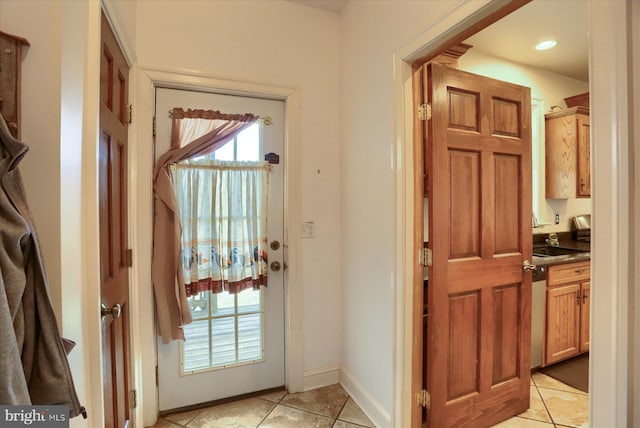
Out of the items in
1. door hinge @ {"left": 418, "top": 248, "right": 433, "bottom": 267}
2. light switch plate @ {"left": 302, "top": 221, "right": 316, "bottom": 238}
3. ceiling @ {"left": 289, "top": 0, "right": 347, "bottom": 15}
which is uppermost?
ceiling @ {"left": 289, "top": 0, "right": 347, "bottom": 15}

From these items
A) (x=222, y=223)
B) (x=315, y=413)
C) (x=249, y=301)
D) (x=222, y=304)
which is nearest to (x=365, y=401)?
(x=315, y=413)

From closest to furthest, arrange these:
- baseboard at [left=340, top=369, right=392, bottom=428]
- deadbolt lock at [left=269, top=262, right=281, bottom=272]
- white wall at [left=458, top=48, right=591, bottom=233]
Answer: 1. baseboard at [left=340, top=369, right=392, bottom=428]
2. deadbolt lock at [left=269, top=262, right=281, bottom=272]
3. white wall at [left=458, top=48, right=591, bottom=233]

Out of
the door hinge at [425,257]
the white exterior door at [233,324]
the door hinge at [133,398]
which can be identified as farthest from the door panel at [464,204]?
the door hinge at [133,398]

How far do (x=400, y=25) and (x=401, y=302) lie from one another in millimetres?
1475

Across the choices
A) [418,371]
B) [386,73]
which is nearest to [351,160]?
[386,73]

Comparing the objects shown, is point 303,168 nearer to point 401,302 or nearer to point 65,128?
point 401,302

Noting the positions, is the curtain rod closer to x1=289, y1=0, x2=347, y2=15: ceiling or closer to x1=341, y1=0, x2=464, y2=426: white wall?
x1=341, y1=0, x2=464, y2=426: white wall

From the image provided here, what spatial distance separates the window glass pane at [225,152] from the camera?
6.24 feet

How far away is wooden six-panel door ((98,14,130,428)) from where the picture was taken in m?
1.14

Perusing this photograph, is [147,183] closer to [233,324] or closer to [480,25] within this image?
[233,324]

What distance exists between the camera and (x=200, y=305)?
1896 mm

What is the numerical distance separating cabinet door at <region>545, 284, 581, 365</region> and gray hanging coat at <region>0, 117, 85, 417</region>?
2942 millimetres

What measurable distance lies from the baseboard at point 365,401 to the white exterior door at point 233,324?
0.47m
